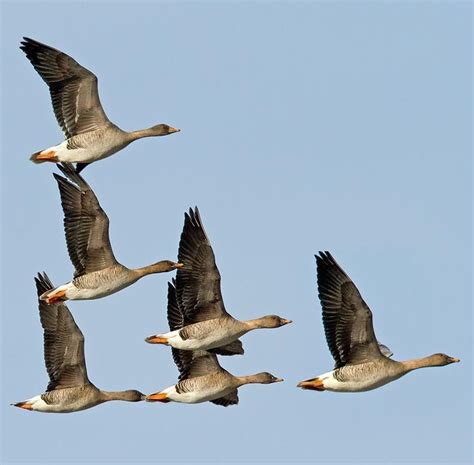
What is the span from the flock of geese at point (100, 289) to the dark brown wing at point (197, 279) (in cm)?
2

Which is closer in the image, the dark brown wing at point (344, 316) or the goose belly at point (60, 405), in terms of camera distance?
the dark brown wing at point (344, 316)

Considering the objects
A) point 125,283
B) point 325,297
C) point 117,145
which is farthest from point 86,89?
point 325,297

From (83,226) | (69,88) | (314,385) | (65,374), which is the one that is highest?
(69,88)

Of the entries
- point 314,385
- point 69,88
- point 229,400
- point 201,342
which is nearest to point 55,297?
point 201,342

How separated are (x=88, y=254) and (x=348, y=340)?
20.4 ft

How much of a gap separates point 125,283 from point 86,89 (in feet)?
14.2

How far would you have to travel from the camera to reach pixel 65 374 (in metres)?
42.0

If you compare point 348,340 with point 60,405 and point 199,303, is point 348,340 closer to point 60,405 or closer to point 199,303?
point 199,303

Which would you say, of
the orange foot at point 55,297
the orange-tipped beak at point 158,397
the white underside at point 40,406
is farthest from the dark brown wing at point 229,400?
the orange foot at point 55,297

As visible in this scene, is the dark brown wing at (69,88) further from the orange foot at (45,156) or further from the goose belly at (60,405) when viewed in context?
the goose belly at (60,405)

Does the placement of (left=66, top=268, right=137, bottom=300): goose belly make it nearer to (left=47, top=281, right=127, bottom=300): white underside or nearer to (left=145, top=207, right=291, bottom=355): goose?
(left=47, top=281, right=127, bottom=300): white underside

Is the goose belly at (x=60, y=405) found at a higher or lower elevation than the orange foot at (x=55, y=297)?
lower

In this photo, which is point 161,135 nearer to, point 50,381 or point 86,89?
point 86,89

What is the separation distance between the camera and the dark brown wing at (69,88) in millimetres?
41219
